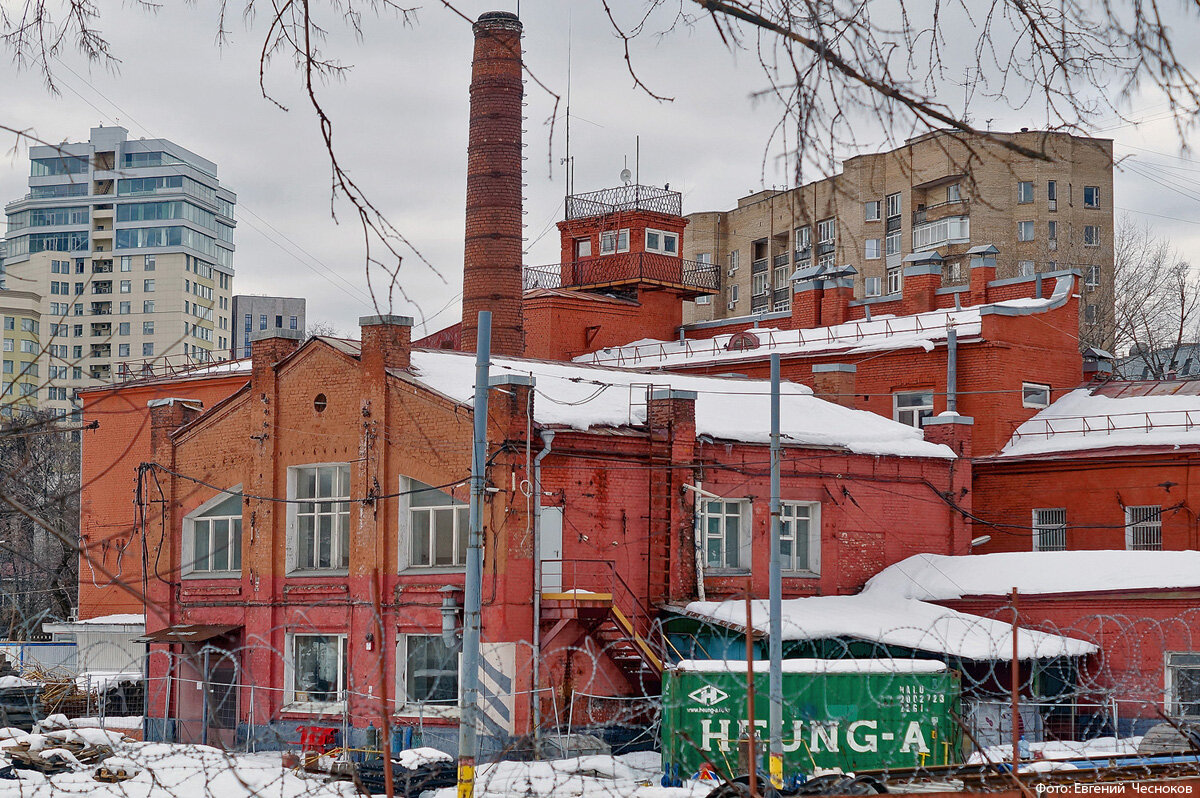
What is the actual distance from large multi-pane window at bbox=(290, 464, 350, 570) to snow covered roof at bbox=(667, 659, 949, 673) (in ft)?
31.5

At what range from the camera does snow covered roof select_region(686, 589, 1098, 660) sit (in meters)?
25.1

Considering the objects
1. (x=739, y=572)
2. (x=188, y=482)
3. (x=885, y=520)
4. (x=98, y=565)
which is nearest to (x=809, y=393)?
(x=885, y=520)

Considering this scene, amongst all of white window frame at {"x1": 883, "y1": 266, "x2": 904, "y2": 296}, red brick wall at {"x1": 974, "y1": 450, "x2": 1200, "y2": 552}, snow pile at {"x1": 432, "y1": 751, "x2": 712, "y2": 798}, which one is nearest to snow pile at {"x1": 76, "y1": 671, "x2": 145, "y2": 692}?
snow pile at {"x1": 432, "y1": 751, "x2": 712, "y2": 798}

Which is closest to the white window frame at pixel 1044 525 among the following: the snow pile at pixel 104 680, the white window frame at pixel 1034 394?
the white window frame at pixel 1034 394

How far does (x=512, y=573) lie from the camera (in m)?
24.8

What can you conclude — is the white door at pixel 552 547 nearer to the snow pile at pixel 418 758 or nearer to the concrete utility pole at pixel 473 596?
the snow pile at pixel 418 758

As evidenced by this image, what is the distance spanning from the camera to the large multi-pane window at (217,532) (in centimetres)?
2986

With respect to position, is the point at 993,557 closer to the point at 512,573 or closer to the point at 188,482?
the point at 512,573

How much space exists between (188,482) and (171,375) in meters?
14.3

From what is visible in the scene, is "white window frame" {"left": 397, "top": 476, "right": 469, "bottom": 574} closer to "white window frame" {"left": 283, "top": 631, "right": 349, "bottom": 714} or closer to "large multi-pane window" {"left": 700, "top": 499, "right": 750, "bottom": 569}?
"white window frame" {"left": 283, "top": 631, "right": 349, "bottom": 714}

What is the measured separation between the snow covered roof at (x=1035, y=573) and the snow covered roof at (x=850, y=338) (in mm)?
9829

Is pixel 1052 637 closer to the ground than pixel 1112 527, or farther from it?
closer to the ground

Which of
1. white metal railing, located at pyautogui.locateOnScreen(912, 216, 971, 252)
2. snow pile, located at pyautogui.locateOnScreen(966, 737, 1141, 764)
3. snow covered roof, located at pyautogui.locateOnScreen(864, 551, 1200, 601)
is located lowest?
snow pile, located at pyautogui.locateOnScreen(966, 737, 1141, 764)

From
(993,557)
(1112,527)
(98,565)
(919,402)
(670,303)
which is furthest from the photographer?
(670,303)
